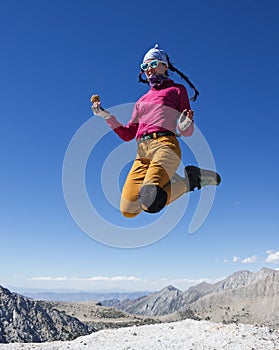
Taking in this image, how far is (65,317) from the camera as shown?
326ft

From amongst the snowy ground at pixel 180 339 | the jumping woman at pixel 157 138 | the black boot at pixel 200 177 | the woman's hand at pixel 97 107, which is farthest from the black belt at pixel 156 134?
the snowy ground at pixel 180 339

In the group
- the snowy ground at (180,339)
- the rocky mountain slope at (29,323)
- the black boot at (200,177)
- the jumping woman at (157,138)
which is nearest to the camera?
the jumping woman at (157,138)

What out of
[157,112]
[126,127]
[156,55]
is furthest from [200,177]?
[156,55]

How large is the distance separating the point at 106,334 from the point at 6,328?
67.2 m

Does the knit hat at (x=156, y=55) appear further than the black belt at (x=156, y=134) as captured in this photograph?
Yes

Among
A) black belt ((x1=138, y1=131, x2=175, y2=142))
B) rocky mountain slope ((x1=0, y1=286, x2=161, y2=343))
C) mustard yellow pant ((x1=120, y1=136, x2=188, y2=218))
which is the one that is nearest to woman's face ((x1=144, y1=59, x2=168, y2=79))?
black belt ((x1=138, y1=131, x2=175, y2=142))

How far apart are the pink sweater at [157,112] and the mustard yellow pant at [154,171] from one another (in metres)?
0.28

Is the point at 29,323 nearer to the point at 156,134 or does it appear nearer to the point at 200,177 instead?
the point at 200,177

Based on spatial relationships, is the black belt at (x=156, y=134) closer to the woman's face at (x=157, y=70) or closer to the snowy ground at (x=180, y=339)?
the woman's face at (x=157, y=70)

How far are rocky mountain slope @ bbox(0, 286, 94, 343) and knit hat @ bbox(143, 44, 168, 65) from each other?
72420 mm

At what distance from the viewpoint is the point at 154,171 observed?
6.83m

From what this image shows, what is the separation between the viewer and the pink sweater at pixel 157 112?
7328 millimetres

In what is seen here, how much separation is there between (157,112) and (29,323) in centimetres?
8359

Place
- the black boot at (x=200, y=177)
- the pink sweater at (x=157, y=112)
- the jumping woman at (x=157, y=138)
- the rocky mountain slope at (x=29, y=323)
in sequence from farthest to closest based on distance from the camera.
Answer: the rocky mountain slope at (x=29, y=323)
the black boot at (x=200, y=177)
the pink sweater at (x=157, y=112)
the jumping woman at (x=157, y=138)
